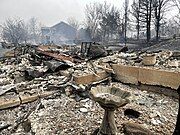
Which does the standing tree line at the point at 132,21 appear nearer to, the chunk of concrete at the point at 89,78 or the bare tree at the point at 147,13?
the bare tree at the point at 147,13

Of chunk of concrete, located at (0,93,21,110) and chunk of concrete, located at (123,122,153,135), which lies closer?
chunk of concrete, located at (123,122,153,135)

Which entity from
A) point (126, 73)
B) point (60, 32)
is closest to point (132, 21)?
point (126, 73)

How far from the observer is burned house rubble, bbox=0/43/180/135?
150 inches

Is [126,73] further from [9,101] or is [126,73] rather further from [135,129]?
[9,101]

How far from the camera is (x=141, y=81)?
19.8 feet

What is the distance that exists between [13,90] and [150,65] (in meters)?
4.17

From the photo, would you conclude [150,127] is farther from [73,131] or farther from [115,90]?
[73,131]

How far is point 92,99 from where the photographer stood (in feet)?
12.4

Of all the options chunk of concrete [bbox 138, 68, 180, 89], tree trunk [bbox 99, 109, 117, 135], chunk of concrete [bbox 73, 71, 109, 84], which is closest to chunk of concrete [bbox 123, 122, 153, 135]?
tree trunk [bbox 99, 109, 117, 135]

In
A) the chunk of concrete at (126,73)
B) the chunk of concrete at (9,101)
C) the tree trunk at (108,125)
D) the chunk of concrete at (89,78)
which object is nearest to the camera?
the tree trunk at (108,125)

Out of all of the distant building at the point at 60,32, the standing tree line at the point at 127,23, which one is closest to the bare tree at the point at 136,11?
the standing tree line at the point at 127,23

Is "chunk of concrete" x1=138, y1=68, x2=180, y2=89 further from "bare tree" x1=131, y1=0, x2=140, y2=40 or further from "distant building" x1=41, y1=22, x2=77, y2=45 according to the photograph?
"distant building" x1=41, y1=22, x2=77, y2=45

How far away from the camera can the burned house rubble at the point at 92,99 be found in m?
3.81

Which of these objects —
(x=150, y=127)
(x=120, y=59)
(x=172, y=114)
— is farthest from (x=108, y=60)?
(x=150, y=127)
